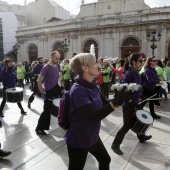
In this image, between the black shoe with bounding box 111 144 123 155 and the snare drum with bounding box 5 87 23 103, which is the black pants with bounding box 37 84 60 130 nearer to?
the black shoe with bounding box 111 144 123 155

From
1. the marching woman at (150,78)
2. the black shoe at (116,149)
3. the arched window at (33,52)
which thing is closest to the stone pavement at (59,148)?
the black shoe at (116,149)

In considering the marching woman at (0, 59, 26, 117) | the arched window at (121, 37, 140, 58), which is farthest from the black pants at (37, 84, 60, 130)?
the arched window at (121, 37, 140, 58)

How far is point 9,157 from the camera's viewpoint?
386 centimetres

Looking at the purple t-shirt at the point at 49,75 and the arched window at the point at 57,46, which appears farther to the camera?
the arched window at the point at 57,46

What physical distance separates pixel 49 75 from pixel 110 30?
928 inches

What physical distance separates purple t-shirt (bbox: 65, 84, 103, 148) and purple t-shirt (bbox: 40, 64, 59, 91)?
2.73 m

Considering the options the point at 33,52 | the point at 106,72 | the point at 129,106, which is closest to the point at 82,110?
the point at 129,106

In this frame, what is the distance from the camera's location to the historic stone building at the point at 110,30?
24.3m

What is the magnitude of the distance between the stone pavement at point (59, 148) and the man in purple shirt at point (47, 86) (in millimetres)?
275

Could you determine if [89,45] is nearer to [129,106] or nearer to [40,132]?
[40,132]

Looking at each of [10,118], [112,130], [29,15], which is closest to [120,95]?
[112,130]

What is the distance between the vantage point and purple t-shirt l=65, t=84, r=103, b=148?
2139 mm

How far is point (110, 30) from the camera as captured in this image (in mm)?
27203

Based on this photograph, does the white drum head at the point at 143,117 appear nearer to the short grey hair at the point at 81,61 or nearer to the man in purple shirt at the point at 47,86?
the man in purple shirt at the point at 47,86
